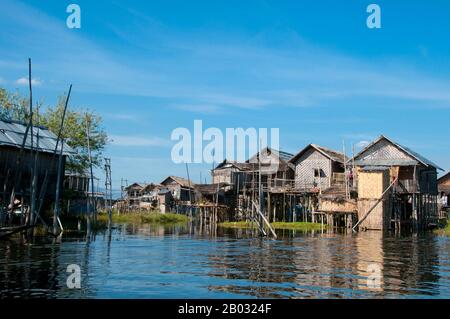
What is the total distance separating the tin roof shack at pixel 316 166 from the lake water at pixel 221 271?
24.9 meters

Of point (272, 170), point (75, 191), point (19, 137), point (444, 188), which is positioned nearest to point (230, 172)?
point (272, 170)

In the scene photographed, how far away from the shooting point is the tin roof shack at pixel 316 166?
48.7 meters

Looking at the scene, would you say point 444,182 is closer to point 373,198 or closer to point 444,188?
point 444,188

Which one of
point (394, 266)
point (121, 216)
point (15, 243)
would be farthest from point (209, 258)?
point (121, 216)

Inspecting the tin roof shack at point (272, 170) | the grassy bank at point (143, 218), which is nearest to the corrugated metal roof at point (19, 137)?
the grassy bank at point (143, 218)

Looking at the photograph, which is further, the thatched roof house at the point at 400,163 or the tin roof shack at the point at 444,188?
the tin roof shack at the point at 444,188

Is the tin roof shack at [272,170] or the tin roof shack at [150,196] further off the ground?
the tin roof shack at [272,170]

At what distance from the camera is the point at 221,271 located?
1553cm

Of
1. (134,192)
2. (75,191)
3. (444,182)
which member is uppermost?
(444,182)

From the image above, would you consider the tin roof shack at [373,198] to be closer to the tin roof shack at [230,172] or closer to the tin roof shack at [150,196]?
the tin roof shack at [230,172]

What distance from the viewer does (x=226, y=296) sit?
1162 centimetres

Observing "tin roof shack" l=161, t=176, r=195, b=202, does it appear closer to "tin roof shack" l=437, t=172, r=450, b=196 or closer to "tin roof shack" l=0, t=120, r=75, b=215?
"tin roof shack" l=437, t=172, r=450, b=196

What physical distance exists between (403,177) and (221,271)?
1246 inches
